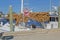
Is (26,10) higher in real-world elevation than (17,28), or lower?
higher

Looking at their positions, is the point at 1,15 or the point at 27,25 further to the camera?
the point at 1,15

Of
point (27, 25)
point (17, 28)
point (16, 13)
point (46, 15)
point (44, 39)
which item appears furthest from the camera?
point (46, 15)

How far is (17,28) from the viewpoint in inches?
561

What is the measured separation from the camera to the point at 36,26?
15.4 meters

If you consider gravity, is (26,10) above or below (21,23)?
above

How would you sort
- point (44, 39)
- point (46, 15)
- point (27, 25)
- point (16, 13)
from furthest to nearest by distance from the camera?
point (46, 15) → point (16, 13) → point (27, 25) → point (44, 39)

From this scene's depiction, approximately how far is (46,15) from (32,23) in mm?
5186

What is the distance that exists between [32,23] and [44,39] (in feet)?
20.9

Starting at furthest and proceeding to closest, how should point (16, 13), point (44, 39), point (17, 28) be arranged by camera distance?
point (16, 13) < point (17, 28) < point (44, 39)

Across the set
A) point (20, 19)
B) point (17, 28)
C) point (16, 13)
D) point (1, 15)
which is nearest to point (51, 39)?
point (17, 28)

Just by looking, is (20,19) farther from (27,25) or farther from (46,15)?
(46,15)

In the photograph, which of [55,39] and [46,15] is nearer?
[55,39]

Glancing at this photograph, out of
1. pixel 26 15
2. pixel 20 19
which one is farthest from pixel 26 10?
pixel 20 19

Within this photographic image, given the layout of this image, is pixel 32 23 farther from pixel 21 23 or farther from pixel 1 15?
pixel 1 15
